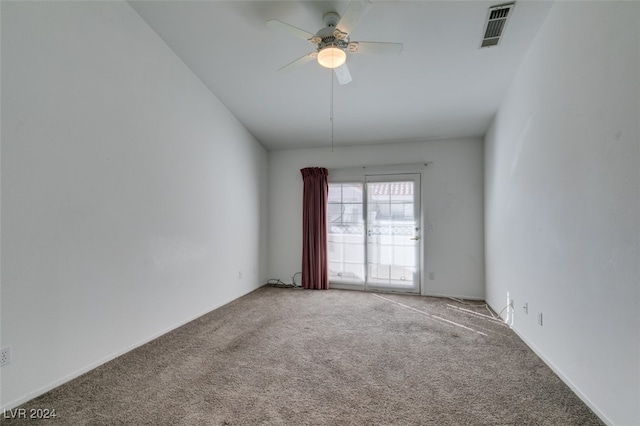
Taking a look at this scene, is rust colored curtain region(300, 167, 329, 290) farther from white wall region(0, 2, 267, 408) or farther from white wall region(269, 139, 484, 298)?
white wall region(0, 2, 267, 408)

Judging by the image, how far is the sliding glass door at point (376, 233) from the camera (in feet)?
14.0

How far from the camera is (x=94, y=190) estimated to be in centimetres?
207

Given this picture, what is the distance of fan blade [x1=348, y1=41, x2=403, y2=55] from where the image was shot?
6.79 feet

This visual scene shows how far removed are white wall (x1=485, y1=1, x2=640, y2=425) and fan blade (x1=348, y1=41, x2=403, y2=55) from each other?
3.59 ft

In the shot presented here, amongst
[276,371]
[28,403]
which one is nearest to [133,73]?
[28,403]

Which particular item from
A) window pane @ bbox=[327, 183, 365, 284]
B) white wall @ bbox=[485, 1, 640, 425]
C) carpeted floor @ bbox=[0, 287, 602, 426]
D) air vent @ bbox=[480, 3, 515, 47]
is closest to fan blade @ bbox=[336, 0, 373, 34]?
air vent @ bbox=[480, 3, 515, 47]

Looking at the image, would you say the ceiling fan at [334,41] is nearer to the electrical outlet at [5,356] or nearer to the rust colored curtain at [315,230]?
the rust colored curtain at [315,230]

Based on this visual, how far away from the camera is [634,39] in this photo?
49.9 inches

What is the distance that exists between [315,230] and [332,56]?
2.80 meters

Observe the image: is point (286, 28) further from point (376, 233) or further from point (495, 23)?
point (376, 233)

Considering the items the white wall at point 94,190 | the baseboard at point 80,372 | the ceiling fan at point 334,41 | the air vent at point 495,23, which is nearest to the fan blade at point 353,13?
the ceiling fan at point 334,41

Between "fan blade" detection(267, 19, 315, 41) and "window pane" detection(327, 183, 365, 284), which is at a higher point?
"fan blade" detection(267, 19, 315, 41)

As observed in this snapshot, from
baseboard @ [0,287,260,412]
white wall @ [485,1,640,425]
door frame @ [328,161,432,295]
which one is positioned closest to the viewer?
white wall @ [485,1,640,425]

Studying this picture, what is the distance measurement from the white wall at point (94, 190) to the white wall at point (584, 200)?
3182 mm
